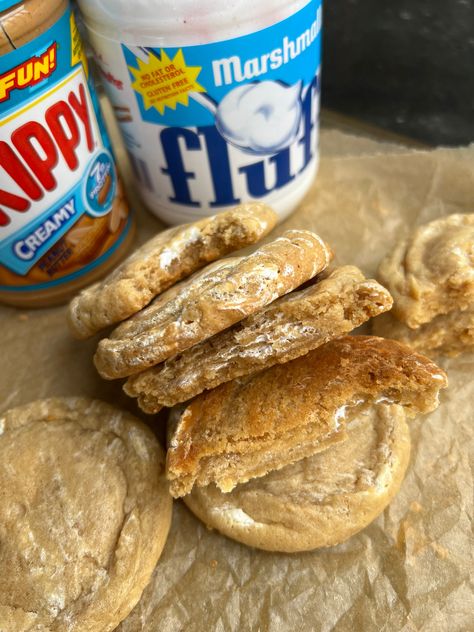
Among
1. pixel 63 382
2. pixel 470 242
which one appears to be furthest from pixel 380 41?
pixel 63 382

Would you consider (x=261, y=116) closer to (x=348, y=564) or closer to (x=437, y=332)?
(x=437, y=332)

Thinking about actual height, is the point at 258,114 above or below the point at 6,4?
below

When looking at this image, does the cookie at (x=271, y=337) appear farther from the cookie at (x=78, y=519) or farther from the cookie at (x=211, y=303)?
the cookie at (x=78, y=519)

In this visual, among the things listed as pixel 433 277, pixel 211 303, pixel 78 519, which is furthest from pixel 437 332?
pixel 78 519

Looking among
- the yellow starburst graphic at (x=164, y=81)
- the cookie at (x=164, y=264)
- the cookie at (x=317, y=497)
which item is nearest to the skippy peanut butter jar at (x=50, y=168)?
the yellow starburst graphic at (x=164, y=81)

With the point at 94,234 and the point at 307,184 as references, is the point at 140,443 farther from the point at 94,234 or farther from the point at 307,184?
the point at 307,184
